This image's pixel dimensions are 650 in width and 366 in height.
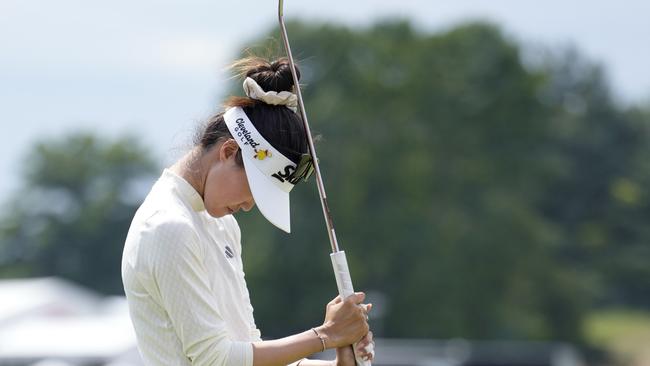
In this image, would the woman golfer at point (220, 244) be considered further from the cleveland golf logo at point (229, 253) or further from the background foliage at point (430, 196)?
the background foliage at point (430, 196)

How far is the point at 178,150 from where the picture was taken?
4.13 metres

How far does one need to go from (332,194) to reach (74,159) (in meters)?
23.6

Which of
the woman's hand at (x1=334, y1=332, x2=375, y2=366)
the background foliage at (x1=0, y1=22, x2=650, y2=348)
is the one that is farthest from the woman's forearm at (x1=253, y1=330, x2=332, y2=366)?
the background foliage at (x1=0, y1=22, x2=650, y2=348)

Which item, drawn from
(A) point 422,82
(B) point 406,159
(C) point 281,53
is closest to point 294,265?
(B) point 406,159

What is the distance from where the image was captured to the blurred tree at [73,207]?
6359 cm

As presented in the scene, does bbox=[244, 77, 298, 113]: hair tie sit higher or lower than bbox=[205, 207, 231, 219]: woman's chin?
higher

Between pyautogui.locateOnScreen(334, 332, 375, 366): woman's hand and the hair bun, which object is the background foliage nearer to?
the hair bun

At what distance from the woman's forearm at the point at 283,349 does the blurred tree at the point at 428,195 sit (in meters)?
37.9

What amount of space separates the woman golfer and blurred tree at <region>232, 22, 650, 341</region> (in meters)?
37.7

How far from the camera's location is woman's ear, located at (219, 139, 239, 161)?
3.87m

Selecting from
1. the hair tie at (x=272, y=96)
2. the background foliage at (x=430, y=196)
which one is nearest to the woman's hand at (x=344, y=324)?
the hair tie at (x=272, y=96)

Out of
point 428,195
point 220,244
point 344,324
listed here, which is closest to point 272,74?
point 220,244

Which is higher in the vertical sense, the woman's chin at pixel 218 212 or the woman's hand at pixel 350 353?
the woman's chin at pixel 218 212

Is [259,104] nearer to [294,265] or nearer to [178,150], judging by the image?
[178,150]
